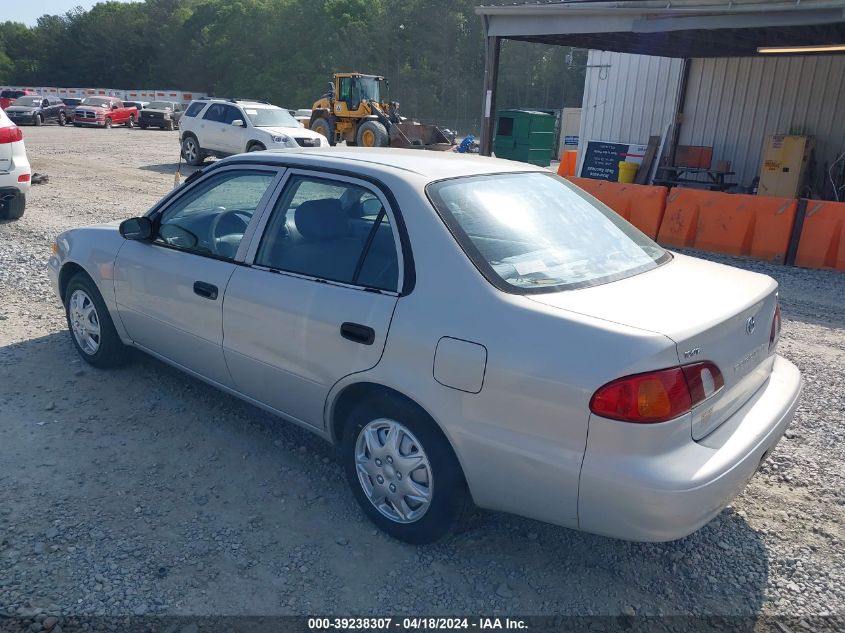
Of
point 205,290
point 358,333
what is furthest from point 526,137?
point 358,333

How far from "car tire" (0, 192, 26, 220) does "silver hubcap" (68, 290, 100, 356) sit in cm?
645

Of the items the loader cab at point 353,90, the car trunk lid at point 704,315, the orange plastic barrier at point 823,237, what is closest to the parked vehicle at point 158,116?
the loader cab at point 353,90

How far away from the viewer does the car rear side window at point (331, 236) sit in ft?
10.5

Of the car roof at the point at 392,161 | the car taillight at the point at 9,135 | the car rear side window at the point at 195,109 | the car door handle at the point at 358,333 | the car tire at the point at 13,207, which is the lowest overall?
the car tire at the point at 13,207

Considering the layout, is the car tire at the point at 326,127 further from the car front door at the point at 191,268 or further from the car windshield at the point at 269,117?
the car front door at the point at 191,268

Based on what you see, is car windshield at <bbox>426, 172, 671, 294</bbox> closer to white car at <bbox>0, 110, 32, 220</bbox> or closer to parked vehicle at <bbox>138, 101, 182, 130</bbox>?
white car at <bbox>0, 110, 32, 220</bbox>

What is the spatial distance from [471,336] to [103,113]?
1528 inches

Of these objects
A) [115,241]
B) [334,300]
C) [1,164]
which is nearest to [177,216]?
[115,241]

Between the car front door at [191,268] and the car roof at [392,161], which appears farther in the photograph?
the car front door at [191,268]

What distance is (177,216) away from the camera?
4.34 metres

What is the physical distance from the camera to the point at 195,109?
64.4 feet

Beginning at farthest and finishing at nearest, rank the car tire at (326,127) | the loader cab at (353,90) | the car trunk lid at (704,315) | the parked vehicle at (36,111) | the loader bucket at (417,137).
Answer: the parked vehicle at (36,111)
the car tire at (326,127)
the loader cab at (353,90)
the loader bucket at (417,137)
the car trunk lid at (704,315)

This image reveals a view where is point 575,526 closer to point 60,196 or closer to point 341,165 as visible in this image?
point 341,165

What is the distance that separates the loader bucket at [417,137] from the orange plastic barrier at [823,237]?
608 inches
